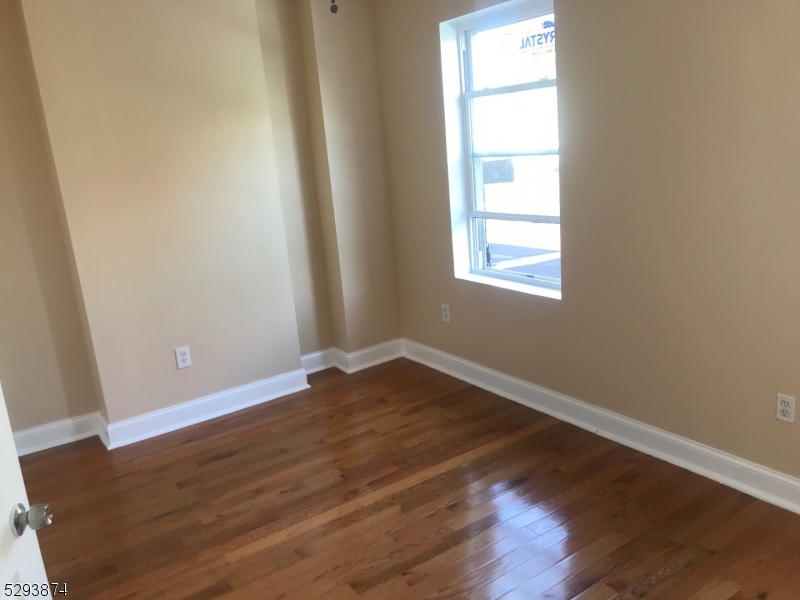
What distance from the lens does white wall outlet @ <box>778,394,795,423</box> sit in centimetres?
229

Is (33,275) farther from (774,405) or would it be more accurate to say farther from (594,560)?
(774,405)

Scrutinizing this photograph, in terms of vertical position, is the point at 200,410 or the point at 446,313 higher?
the point at 446,313

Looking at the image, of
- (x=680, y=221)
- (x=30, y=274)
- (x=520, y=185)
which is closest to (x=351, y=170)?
(x=520, y=185)

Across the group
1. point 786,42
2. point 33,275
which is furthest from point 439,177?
point 33,275

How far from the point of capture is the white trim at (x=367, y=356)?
Result: 13.8 feet

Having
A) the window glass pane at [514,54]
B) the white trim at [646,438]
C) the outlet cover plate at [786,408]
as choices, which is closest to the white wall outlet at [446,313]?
the white trim at [646,438]

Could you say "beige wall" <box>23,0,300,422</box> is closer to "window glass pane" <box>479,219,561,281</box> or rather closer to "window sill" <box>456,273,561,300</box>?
"window sill" <box>456,273,561,300</box>

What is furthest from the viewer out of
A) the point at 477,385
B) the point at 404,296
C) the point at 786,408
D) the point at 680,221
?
the point at 404,296

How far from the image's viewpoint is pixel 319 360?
14.0ft

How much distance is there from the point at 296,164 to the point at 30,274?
5.29 feet

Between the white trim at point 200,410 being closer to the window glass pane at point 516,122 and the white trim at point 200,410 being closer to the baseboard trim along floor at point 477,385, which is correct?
the baseboard trim along floor at point 477,385

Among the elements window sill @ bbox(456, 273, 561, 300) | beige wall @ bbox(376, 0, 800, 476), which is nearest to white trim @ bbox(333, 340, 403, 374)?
window sill @ bbox(456, 273, 561, 300)

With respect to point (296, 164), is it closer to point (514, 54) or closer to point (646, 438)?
point (514, 54)

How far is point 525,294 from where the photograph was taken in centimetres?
333
